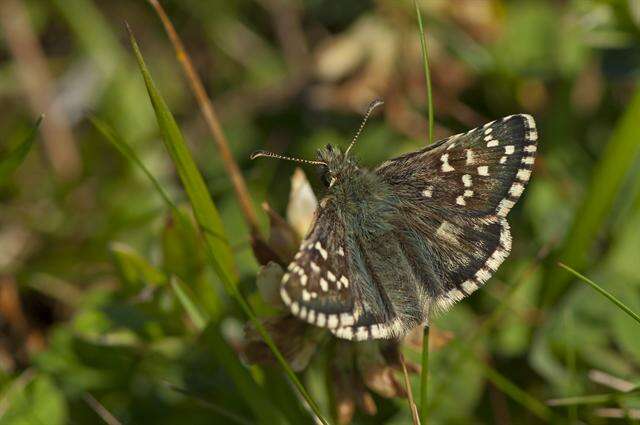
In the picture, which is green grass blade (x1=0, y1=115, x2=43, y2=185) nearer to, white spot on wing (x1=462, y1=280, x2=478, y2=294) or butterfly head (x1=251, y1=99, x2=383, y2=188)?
butterfly head (x1=251, y1=99, x2=383, y2=188)

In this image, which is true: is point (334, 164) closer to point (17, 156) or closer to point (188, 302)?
point (188, 302)

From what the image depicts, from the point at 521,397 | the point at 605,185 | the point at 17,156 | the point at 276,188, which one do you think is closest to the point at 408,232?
the point at 521,397

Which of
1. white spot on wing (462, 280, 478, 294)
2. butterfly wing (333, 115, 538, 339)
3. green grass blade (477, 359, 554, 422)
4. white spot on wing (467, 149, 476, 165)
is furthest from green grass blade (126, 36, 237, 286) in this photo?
green grass blade (477, 359, 554, 422)

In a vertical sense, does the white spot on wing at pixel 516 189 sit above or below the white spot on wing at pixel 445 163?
below

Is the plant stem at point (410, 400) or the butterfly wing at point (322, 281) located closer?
the butterfly wing at point (322, 281)

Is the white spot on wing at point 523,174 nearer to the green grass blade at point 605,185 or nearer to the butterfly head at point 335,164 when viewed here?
the butterfly head at point 335,164

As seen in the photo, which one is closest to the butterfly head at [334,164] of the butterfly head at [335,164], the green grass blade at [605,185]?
the butterfly head at [335,164]
